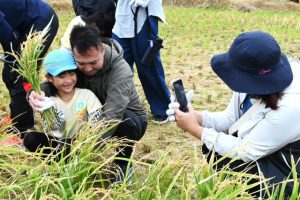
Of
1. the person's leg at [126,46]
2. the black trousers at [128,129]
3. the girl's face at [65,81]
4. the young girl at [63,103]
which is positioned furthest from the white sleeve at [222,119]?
the person's leg at [126,46]

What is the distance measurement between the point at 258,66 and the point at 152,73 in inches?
94.4

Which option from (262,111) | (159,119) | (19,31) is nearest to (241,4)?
(159,119)

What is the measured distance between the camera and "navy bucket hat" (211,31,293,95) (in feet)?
7.87

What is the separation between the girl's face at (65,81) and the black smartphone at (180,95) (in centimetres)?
75

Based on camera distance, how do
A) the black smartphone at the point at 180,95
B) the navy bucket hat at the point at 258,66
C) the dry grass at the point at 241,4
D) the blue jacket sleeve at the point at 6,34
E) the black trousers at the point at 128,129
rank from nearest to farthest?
the navy bucket hat at the point at 258,66
the black smartphone at the point at 180,95
the black trousers at the point at 128,129
the blue jacket sleeve at the point at 6,34
the dry grass at the point at 241,4

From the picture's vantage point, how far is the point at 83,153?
262 cm

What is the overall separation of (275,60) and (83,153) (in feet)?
3.78

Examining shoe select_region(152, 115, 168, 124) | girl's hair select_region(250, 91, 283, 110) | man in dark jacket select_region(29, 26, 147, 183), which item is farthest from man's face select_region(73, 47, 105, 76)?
shoe select_region(152, 115, 168, 124)

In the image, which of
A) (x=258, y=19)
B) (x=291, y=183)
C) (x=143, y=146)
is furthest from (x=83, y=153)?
(x=258, y=19)

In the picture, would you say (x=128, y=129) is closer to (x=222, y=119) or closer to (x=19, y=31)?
(x=222, y=119)

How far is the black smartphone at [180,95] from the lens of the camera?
9.12 feet

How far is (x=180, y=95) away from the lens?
9.13ft

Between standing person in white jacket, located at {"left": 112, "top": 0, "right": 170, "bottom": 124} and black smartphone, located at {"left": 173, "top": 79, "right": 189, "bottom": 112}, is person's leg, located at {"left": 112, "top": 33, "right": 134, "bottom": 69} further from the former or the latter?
black smartphone, located at {"left": 173, "top": 79, "right": 189, "bottom": 112}

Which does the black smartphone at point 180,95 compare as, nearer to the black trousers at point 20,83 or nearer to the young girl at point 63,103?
the young girl at point 63,103
